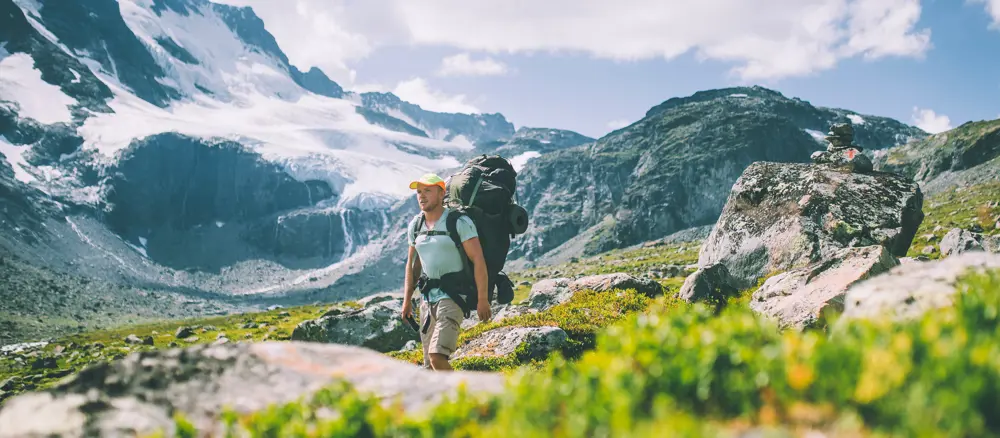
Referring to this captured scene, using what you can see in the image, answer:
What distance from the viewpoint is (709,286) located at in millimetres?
19359

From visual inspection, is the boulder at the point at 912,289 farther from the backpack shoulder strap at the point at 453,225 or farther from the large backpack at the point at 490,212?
the large backpack at the point at 490,212

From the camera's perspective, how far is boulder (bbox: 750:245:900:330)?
12414 millimetres

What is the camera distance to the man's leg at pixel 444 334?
11.1 m

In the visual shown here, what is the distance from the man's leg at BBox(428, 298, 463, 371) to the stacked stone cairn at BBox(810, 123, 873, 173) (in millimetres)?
19343

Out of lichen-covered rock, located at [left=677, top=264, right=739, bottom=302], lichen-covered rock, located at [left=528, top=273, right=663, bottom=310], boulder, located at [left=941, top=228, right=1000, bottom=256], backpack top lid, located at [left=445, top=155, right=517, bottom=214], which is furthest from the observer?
boulder, located at [left=941, top=228, right=1000, bottom=256]

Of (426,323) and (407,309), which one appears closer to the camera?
(426,323)

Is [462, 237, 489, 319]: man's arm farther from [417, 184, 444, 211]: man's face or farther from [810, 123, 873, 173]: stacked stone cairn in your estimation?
[810, 123, 873, 173]: stacked stone cairn

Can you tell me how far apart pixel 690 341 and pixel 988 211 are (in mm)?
85811

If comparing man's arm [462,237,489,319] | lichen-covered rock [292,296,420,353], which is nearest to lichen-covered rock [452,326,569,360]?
man's arm [462,237,489,319]

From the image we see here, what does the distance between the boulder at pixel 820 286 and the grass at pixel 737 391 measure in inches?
315

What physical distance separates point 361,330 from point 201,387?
26774 millimetres

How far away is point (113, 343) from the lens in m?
70.2

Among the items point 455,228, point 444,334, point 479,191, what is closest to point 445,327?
point 444,334

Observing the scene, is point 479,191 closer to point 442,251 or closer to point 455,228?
point 455,228
